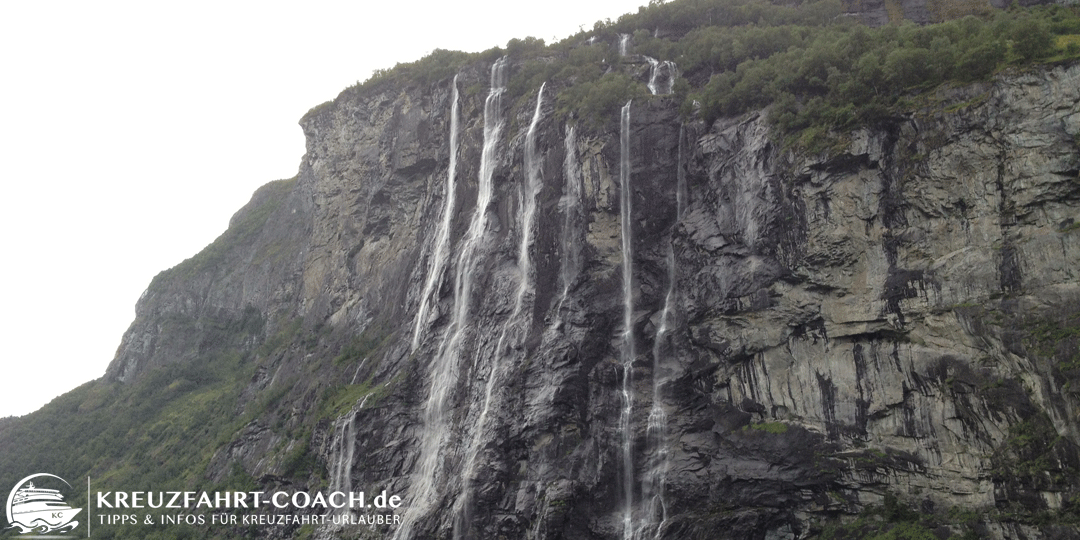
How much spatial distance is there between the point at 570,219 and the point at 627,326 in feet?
22.7

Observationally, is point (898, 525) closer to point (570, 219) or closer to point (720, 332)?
point (720, 332)

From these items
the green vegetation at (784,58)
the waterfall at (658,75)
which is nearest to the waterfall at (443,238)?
the green vegetation at (784,58)

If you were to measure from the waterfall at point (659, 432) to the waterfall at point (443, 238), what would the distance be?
15379 mm

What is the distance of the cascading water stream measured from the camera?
125 feet

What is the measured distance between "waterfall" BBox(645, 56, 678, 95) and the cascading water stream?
685 cm

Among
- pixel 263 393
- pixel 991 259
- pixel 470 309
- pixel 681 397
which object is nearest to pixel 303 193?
pixel 263 393

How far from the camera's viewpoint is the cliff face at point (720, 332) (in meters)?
29.3

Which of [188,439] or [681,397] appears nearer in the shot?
[681,397]

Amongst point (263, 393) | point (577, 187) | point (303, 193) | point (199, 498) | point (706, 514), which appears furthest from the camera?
point (303, 193)

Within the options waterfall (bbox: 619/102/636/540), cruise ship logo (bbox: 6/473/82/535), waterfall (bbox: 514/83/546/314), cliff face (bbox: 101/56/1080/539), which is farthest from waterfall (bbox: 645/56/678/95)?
cruise ship logo (bbox: 6/473/82/535)

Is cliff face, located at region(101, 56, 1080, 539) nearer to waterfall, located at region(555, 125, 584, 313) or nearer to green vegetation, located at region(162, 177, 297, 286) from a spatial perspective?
waterfall, located at region(555, 125, 584, 313)

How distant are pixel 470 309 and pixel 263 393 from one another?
24.6 metres

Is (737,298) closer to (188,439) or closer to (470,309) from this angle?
(470,309)

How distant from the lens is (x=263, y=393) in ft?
203
